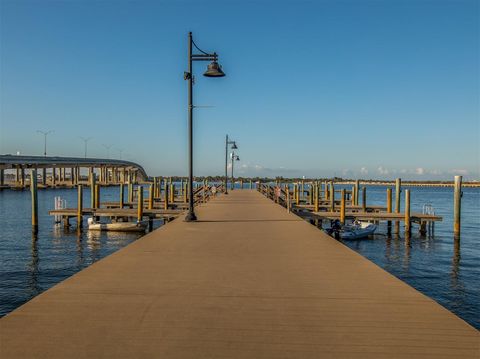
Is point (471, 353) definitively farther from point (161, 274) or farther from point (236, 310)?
point (161, 274)

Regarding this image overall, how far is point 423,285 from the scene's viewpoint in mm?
13445

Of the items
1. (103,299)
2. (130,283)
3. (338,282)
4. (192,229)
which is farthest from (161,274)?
(192,229)

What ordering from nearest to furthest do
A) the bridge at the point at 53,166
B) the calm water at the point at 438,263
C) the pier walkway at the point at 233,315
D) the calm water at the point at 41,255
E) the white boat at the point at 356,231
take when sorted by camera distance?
the pier walkway at the point at 233,315 → the calm water at the point at 438,263 → the calm water at the point at 41,255 → the white boat at the point at 356,231 → the bridge at the point at 53,166

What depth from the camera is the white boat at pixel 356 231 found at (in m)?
23.5

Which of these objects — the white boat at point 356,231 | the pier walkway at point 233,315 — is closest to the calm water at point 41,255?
the pier walkway at point 233,315

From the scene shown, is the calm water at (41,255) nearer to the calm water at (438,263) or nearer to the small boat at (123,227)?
the small boat at (123,227)

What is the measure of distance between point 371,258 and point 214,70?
429 inches

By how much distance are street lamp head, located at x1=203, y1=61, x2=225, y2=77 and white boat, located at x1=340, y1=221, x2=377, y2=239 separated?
1311 centimetres

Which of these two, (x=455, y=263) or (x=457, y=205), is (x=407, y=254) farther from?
(x=457, y=205)

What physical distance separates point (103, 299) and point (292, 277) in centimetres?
318

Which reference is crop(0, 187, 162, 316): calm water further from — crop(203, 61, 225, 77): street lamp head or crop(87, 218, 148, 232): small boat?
crop(203, 61, 225, 77): street lamp head

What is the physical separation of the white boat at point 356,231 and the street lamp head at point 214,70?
13109 mm

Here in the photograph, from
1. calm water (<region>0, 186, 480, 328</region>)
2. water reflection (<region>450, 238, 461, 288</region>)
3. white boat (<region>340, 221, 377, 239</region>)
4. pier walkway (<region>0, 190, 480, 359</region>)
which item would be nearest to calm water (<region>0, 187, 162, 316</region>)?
calm water (<region>0, 186, 480, 328</region>)

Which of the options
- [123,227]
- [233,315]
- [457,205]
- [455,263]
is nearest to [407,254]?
[455,263]
